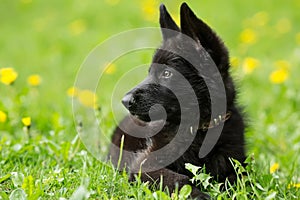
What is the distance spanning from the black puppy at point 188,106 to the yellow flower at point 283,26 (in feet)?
21.7

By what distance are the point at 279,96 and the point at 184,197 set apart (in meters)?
3.56

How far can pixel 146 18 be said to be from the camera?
398 inches

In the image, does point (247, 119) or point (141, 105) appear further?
point (247, 119)

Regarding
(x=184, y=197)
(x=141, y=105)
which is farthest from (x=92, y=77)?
(x=184, y=197)

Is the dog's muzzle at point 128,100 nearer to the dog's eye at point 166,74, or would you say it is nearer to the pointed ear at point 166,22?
the dog's eye at point 166,74

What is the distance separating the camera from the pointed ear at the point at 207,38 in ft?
12.0

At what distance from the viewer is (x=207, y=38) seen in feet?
12.1

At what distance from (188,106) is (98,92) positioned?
3.60m

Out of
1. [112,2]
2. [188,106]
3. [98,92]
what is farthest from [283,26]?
[188,106]

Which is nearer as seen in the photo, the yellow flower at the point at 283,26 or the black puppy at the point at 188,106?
the black puppy at the point at 188,106

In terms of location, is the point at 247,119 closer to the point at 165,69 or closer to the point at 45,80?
the point at 165,69

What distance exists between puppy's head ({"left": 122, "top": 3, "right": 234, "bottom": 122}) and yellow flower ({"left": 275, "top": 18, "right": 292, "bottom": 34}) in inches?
261

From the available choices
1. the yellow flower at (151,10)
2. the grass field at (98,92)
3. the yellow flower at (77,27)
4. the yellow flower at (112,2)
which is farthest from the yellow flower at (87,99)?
the yellow flower at (112,2)

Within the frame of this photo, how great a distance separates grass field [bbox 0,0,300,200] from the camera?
3324mm
